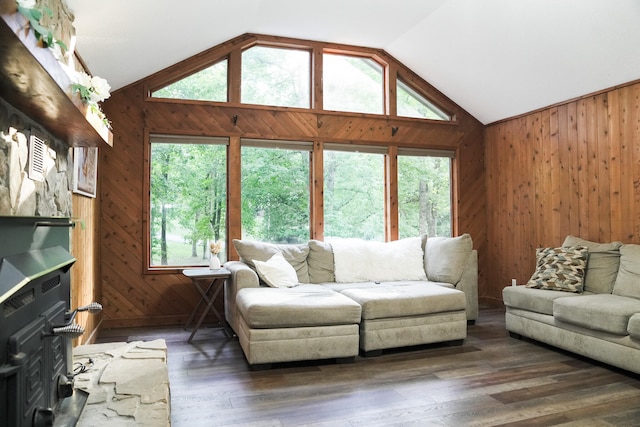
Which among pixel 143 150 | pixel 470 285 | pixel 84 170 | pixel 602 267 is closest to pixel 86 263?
pixel 84 170

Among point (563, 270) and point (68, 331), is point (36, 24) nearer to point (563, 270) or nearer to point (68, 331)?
point (68, 331)

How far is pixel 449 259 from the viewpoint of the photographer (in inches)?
181

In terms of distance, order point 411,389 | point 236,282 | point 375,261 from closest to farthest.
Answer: point 411,389
point 236,282
point 375,261

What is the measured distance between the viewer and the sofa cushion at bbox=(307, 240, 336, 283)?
4574 millimetres

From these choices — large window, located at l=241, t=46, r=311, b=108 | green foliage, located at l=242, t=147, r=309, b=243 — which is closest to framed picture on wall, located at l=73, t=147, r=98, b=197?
green foliage, located at l=242, t=147, r=309, b=243

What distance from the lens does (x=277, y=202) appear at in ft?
16.6

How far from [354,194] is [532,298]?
7.55 ft

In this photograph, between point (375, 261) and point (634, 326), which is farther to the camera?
point (375, 261)

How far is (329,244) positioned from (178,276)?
1679 mm

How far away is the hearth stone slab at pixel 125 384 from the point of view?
1.88m

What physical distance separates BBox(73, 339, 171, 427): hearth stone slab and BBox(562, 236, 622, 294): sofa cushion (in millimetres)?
3741

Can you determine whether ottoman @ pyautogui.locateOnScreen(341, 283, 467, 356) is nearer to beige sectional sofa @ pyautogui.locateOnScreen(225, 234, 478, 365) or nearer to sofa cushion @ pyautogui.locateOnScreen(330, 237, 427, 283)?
beige sectional sofa @ pyautogui.locateOnScreen(225, 234, 478, 365)

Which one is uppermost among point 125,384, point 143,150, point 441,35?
point 441,35

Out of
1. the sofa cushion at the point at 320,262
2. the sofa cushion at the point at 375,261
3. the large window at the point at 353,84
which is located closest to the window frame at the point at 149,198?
the sofa cushion at the point at 320,262
